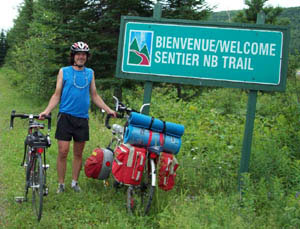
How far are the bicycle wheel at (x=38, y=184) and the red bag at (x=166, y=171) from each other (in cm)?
148

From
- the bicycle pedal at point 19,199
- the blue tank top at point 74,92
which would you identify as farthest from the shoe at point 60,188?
the blue tank top at point 74,92

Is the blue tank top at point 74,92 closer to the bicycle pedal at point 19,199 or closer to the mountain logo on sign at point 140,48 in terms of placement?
the mountain logo on sign at point 140,48

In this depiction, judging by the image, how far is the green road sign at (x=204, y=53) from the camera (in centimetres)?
547

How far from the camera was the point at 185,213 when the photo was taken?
4.39 meters

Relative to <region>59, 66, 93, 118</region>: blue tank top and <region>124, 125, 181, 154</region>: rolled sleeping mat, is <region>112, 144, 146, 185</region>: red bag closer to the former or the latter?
<region>124, 125, 181, 154</region>: rolled sleeping mat

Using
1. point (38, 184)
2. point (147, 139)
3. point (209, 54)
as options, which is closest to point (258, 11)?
point (209, 54)

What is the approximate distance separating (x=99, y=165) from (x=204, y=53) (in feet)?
7.48

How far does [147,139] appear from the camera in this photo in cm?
486

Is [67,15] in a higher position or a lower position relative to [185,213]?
higher

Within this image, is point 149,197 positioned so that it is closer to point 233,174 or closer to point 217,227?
point 217,227

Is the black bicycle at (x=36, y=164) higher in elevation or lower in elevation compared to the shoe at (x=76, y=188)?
higher

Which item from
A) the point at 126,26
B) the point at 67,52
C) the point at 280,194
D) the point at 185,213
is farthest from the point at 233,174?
the point at 67,52

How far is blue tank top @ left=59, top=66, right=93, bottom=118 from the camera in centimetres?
542

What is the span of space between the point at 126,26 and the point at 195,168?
2518 mm
